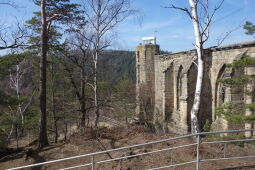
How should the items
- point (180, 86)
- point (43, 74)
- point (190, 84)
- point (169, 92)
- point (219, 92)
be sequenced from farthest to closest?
point (169, 92) < point (180, 86) < point (190, 84) < point (219, 92) < point (43, 74)

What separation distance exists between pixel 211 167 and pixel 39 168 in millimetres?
5535

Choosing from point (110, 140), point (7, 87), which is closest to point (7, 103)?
point (110, 140)

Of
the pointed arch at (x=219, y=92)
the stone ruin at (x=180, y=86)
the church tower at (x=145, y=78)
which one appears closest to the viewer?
the stone ruin at (x=180, y=86)

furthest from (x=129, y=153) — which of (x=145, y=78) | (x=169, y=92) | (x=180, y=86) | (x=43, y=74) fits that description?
(x=145, y=78)

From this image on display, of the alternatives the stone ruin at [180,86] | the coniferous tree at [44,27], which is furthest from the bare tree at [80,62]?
the stone ruin at [180,86]

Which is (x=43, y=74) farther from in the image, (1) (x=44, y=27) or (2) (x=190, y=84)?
(2) (x=190, y=84)

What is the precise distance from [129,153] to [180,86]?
1364 centimetres

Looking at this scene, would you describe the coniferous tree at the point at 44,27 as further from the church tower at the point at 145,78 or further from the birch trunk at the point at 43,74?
the church tower at the point at 145,78

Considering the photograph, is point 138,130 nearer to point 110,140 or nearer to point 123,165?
point 110,140

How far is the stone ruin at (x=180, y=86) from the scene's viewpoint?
12248 millimetres

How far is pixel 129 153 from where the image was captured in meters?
7.10

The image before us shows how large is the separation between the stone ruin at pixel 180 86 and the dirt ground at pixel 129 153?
11.7 ft

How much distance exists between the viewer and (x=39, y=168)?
7.18 m

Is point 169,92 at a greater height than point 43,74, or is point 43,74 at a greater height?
point 43,74
